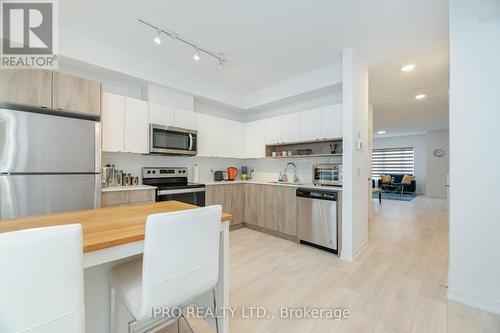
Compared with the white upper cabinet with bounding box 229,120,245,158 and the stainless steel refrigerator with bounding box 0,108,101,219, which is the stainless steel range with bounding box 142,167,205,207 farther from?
the white upper cabinet with bounding box 229,120,245,158

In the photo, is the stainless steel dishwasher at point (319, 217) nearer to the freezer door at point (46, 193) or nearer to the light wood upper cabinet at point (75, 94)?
the freezer door at point (46, 193)

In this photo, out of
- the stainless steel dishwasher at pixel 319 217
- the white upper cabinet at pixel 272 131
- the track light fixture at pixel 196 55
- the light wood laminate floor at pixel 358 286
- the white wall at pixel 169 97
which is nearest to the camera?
the light wood laminate floor at pixel 358 286


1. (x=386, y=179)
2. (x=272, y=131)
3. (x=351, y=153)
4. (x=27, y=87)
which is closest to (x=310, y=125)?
(x=272, y=131)

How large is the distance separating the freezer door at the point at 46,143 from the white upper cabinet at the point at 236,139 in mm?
2407

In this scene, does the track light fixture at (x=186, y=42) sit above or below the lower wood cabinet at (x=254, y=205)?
above

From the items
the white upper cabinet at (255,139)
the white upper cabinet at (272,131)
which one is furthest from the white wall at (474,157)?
the white upper cabinet at (255,139)

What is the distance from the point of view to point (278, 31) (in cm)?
250

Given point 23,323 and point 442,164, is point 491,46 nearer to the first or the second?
point 23,323

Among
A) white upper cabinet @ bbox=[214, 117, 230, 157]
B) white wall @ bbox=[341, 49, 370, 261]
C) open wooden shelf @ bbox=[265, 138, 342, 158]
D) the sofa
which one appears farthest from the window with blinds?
white upper cabinet @ bbox=[214, 117, 230, 157]

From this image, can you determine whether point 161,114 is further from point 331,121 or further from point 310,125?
point 331,121

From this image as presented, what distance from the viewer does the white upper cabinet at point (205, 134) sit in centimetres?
391

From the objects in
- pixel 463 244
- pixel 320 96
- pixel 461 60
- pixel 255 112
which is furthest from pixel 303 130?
pixel 463 244

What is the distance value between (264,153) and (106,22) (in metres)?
3.04

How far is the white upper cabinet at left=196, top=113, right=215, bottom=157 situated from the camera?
391cm
